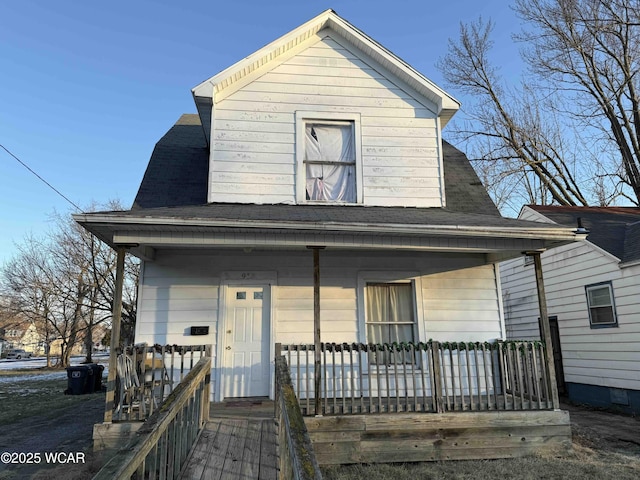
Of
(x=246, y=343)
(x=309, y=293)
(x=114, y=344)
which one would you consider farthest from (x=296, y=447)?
(x=309, y=293)

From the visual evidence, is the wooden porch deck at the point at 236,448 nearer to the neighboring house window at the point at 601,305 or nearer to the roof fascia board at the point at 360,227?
the roof fascia board at the point at 360,227

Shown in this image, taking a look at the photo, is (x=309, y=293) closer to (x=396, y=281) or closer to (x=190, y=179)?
(x=396, y=281)

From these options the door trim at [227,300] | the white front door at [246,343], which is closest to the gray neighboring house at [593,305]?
the door trim at [227,300]

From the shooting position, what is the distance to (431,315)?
7781 millimetres

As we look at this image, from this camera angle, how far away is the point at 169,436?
150 inches

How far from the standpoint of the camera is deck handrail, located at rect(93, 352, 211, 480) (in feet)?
7.84

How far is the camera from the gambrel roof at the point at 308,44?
26.1 ft

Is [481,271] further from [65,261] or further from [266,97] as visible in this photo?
[65,261]

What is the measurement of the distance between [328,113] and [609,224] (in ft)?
28.4

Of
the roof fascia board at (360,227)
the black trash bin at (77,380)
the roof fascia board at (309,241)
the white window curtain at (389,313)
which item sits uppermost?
the roof fascia board at (360,227)

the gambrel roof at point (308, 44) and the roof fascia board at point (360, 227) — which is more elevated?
the gambrel roof at point (308, 44)

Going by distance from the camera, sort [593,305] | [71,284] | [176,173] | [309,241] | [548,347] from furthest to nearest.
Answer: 1. [71,284]
2. [593,305]
3. [176,173]
4. [548,347]
5. [309,241]

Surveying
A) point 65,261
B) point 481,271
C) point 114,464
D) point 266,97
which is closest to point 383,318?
point 481,271

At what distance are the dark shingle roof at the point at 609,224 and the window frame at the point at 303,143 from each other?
6.32 meters
